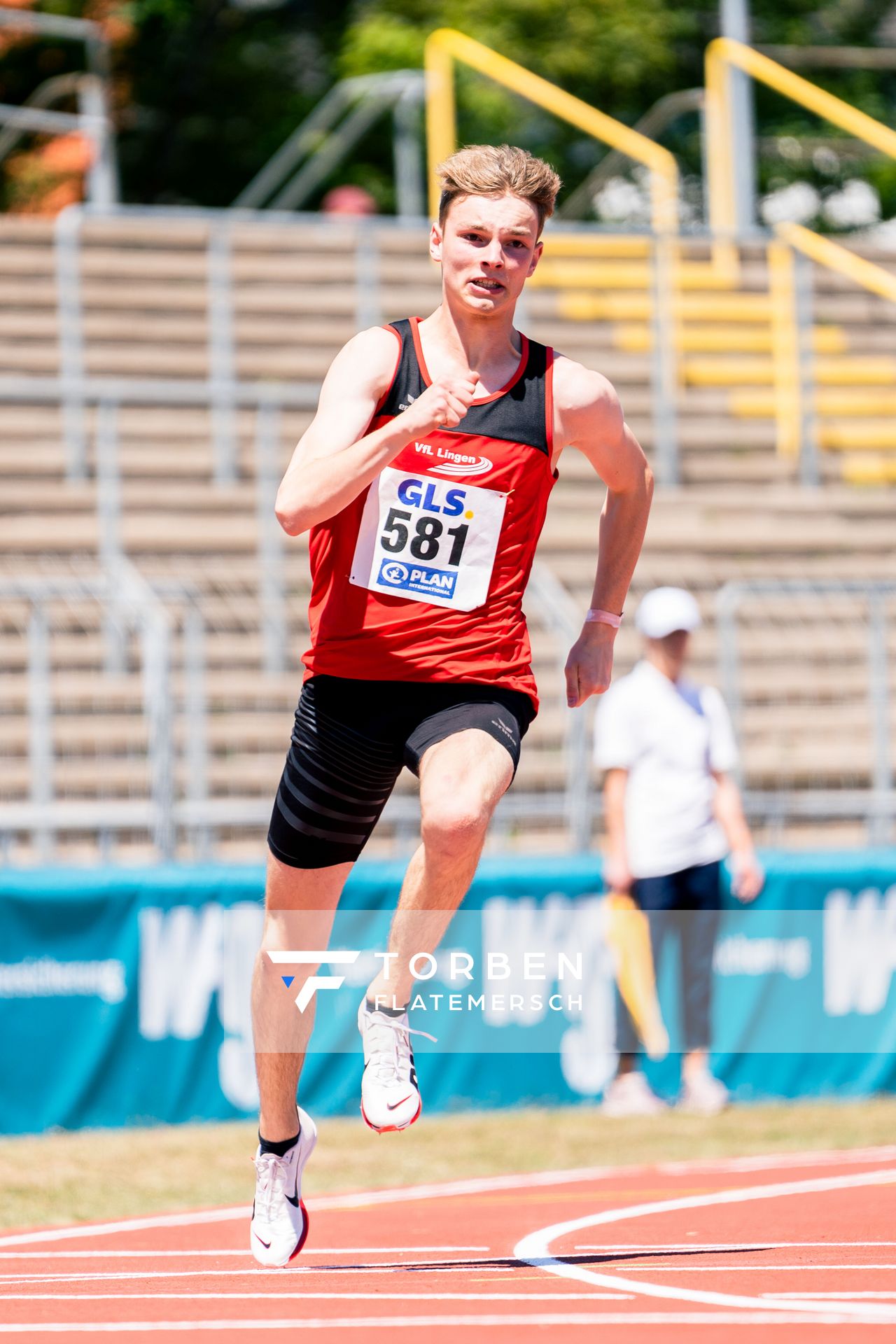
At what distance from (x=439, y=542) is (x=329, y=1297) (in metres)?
1.88

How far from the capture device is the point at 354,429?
5.52m

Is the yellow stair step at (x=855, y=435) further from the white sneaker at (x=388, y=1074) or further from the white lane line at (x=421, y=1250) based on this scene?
the white sneaker at (x=388, y=1074)

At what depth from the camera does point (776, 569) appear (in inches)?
603

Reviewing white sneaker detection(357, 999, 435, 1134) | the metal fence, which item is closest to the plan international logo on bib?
white sneaker detection(357, 999, 435, 1134)

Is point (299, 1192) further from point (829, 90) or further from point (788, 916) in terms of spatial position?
point (829, 90)

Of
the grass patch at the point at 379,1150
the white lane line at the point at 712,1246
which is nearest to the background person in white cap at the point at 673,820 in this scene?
the grass patch at the point at 379,1150

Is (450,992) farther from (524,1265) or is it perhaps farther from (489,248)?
(489,248)

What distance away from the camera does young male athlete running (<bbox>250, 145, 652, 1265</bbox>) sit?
18.3ft

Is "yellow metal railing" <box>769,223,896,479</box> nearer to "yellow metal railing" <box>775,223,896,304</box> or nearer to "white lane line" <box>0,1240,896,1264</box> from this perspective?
"yellow metal railing" <box>775,223,896,304</box>

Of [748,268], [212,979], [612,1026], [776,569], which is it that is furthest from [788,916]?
[748,268]

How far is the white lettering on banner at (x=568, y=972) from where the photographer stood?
1062cm

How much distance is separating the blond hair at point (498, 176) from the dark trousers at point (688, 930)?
5.36 meters

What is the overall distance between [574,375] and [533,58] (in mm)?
21150

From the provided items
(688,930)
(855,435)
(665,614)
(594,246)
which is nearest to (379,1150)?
(688,930)
